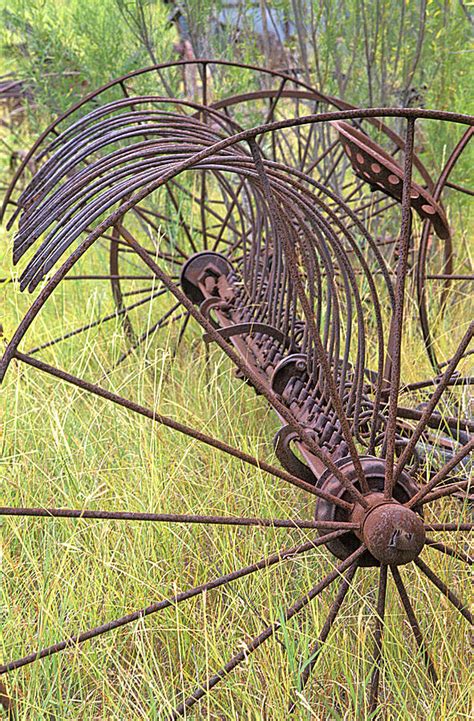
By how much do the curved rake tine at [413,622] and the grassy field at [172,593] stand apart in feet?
0.07

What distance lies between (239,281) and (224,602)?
3.89 feet

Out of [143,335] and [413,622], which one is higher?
[143,335]

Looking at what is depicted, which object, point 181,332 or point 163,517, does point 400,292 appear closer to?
point 163,517

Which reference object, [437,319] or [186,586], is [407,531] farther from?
[437,319]

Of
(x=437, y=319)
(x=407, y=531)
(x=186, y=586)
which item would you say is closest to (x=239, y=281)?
→ (x=437, y=319)

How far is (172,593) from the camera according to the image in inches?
63.7

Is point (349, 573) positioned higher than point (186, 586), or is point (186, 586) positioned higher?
point (349, 573)

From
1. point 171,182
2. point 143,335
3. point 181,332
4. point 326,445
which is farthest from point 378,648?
point 171,182

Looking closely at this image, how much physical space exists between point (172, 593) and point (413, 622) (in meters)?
0.54

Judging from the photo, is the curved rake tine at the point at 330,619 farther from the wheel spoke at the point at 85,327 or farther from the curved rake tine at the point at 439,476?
the wheel spoke at the point at 85,327

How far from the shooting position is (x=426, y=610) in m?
1.47

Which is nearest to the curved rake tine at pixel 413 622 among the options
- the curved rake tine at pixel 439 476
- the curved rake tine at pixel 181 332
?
the curved rake tine at pixel 439 476

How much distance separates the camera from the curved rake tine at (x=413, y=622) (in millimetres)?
1262

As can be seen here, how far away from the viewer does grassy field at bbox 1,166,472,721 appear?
51.5 inches
